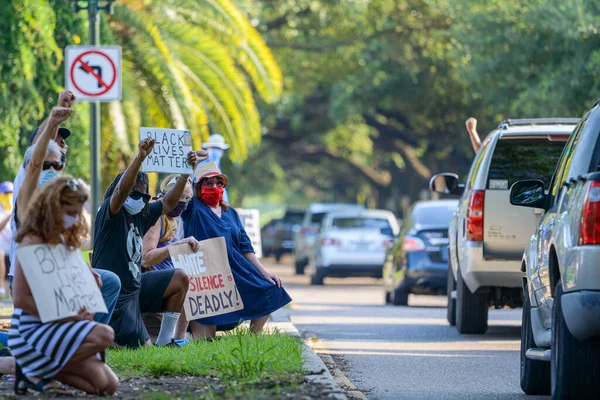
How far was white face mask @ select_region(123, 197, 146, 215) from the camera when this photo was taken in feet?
31.0

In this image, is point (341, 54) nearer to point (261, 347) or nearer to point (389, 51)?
point (389, 51)

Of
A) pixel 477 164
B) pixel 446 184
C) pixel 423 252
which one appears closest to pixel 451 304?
pixel 446 184

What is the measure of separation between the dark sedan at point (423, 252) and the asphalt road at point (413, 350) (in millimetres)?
349

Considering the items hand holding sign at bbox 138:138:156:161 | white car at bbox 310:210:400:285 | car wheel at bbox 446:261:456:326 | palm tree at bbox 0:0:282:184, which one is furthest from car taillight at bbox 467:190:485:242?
white car at bbox 310:210:400:285

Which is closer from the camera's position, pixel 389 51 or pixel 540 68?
pixel 540 68

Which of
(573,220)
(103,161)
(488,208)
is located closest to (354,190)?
(103,161)

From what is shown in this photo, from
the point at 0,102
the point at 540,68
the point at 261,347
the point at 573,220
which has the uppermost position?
the point at 540,68

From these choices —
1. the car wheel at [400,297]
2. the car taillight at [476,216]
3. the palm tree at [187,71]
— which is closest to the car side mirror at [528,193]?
the car taillight at [476,216]

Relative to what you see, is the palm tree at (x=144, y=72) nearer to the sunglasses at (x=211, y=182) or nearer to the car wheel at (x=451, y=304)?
the car wheel at (x=451, y=304)

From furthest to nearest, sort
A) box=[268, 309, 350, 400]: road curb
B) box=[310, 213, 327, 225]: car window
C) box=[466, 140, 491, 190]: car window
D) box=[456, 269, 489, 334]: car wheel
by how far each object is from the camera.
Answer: box=[310, 213, 327, 225]: car window
box=[456, 269, 489, 334]: car wheel
box=[466, 140, 491, 190]: car window
box=[268, 309, 350, 400]: road curb

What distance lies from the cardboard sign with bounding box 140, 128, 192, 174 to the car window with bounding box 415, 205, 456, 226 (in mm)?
9601

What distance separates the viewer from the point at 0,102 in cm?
1753

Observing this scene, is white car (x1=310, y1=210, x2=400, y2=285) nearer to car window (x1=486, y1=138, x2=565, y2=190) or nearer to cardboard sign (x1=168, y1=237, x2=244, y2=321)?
car window (x1=486, y1=138, x2=565, y2=190)

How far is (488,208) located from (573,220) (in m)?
5.69
